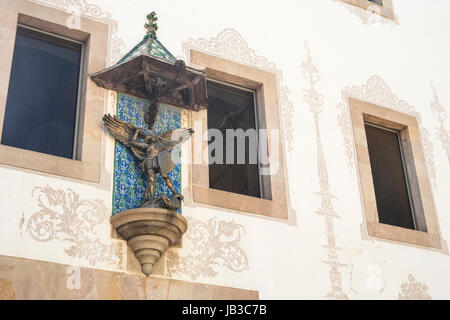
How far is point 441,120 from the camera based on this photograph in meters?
9.34

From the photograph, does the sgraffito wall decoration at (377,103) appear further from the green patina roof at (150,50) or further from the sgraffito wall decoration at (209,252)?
the green patina roof at (150,50)

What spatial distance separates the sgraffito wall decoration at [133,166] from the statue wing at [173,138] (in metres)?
0.12

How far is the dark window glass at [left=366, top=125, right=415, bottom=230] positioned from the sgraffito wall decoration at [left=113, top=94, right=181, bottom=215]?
250 centimetres

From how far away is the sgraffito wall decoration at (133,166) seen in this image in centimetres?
665

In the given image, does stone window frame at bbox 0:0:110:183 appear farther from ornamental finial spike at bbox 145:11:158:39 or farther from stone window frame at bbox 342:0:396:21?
stone window frame at bbox 342:0:396:21

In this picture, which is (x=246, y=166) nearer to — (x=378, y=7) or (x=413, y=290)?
(x=413, y=290)

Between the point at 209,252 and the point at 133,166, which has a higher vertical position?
the point at 133,166

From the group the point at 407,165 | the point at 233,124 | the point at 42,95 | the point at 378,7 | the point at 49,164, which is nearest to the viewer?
the point at 49,164

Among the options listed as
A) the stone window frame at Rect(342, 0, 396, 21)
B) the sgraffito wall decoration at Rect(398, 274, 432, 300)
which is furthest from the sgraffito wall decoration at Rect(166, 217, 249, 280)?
the stone window frame at Rect(342, 0, 396, 21)

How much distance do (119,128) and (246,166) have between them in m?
1.47

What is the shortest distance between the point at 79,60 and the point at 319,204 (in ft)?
8.99

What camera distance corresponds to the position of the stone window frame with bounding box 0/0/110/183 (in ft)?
21.0

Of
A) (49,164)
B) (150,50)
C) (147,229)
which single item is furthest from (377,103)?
(49,164)
